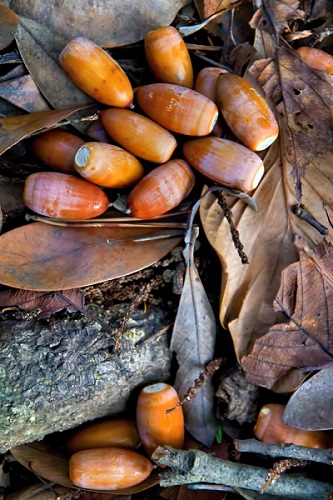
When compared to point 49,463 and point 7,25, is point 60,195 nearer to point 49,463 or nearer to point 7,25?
point 7,25

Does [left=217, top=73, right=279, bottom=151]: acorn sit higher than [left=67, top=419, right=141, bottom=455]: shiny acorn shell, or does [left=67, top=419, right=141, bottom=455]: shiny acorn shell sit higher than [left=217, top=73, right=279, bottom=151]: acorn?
[left=217, top=73, right=279, bottom=151]: acorn

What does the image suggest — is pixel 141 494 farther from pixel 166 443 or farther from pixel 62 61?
pixel 62 61

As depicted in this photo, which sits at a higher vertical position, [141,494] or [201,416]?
[201,416]

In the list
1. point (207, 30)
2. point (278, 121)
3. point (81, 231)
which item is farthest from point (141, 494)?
point (207, 30)

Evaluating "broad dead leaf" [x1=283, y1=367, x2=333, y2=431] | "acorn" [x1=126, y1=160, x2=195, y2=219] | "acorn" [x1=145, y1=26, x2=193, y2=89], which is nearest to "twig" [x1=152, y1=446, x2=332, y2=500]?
"broad dead leaf" [x1=283, y1=367, x2=333, y2=431]

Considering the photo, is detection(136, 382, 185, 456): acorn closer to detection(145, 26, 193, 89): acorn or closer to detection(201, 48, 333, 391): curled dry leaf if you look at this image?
detection(201, 48, 333, 391): curled dry leaf
